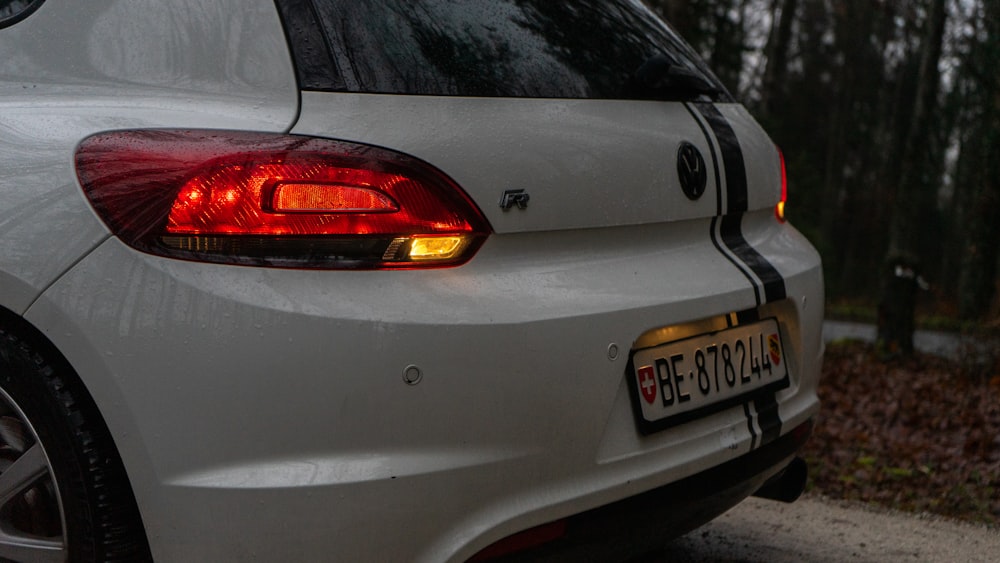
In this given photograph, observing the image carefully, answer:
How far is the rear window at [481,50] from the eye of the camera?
199 cm

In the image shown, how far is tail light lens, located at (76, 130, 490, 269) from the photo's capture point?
1831 millimetres

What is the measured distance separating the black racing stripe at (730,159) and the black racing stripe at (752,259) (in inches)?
1.4

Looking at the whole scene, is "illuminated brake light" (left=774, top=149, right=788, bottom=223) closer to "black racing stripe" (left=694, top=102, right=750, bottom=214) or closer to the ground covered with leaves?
"black racing stripe" (left=694, top=102, right=750, bottom=214)

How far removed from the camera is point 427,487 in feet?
5.99

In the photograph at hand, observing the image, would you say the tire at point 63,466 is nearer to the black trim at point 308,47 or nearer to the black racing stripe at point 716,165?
the black trim at point 308,47

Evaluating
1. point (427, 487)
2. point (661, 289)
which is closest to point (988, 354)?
point (661, 289)

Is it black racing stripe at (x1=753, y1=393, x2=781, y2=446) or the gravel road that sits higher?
black racing stripe at (x1=753, y1=393, x2=781, y2=446)

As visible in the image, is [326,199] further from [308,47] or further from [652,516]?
[652,516]

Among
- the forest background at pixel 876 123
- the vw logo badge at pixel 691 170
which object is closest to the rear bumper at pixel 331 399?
the vw logo badge at pixel 691 170

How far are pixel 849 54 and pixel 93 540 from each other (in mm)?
38428

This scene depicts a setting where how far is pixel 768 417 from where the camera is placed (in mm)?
2512

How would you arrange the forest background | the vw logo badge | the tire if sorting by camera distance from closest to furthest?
the tire
the vw logo badge
the forest background

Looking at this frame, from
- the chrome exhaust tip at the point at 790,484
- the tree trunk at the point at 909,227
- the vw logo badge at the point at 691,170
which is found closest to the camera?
the vw logo badge at the point at 691,170

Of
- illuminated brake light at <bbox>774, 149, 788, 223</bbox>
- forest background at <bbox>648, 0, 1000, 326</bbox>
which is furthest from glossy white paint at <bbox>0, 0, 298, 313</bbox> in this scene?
forest background at <bbox>648, 0, 1000, 326</bbox>
